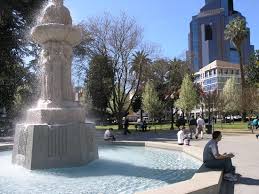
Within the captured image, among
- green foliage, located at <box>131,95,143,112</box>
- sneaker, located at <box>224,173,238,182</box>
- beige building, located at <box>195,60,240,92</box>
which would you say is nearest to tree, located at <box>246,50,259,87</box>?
green foliage, located at <box>131,95,143,112</box>

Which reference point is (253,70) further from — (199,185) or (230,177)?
(199,185)

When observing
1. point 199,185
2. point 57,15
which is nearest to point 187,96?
point 57,15

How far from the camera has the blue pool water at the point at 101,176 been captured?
7.91 m

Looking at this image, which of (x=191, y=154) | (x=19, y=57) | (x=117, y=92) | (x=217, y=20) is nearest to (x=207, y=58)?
(x=217, y=20)

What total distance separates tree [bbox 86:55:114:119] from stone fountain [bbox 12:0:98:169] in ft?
106

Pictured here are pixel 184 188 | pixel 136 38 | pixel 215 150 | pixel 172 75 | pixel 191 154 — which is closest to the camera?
pixel 184 188

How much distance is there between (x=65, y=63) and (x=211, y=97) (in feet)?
218

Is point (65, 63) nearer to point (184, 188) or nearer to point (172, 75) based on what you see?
point (184, 188)

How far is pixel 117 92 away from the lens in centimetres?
5100

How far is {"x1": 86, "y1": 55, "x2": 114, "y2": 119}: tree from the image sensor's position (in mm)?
44478

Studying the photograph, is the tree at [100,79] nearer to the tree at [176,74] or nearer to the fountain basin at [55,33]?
the tree at [176,74]

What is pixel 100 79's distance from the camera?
4666 cm

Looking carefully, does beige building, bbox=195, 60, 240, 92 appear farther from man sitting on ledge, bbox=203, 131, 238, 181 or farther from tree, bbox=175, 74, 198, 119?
man sitting on ledge, bbox=203, 131, 238, 181

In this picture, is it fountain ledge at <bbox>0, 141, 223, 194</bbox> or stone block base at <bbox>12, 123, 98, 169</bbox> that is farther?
stone block base at <bbox>12, 123, 98, 169</bbox>
